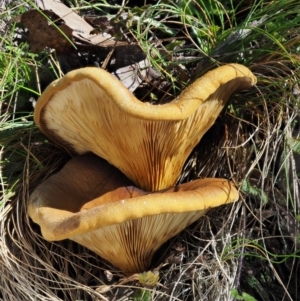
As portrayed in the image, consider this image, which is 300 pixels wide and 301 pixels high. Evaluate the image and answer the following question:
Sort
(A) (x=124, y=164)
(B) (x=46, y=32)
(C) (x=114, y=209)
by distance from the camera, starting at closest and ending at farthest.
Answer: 1. (C) (x=114, y=209)
2. (A) (x=124, y=164)
3. (B) (x=46, y=32)

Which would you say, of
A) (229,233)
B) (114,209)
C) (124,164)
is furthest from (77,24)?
(229,233)

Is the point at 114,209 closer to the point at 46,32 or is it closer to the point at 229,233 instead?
the point at 229,233

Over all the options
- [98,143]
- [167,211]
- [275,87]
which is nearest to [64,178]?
[98,143]

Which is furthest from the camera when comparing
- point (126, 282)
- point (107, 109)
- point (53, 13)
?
point (53, 13)

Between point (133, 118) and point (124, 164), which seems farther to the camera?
point (124, 164)

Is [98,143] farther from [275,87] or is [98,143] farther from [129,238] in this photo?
[275,87]

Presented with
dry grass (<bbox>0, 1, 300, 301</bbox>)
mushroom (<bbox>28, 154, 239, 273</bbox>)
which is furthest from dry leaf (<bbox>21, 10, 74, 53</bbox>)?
mushroom (<bbox>28, 154, 239, 273</bbox>)

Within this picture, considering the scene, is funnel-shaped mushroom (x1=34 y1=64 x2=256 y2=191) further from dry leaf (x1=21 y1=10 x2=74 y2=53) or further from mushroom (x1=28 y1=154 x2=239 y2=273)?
dry leaf (x1=21 y1=10 x2=74 y2=53)
